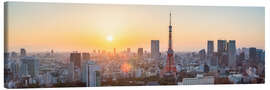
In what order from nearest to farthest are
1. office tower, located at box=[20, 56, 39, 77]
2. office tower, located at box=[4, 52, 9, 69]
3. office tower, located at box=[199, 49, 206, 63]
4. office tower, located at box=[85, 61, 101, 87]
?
office tower, located at box=[4, 52, 9, 69], office tower, located at box=[20, 56, 39, 77], office tower, located at box=[85, 61, 101, 87], office tower, located at box=[199, 49, 206, 63]

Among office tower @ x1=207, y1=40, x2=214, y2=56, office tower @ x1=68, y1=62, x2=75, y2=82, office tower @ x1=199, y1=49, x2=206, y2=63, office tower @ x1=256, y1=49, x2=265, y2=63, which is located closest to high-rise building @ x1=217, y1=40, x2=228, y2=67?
office tower @ x1=207, y1=40, x2=214, y2=56

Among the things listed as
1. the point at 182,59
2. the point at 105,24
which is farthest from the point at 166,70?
the point at 105,24

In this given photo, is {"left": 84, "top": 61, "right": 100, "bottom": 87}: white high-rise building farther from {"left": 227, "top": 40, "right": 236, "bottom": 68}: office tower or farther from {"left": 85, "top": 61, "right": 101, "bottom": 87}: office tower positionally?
{"left": 227, "top": 40, "right": 236, "bottom": 68}: office tower

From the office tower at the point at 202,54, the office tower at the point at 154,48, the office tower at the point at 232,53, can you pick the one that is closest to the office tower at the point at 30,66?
the office tower at the point at 154,48

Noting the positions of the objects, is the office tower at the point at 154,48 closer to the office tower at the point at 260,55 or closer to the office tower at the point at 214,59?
the office tower at the point at 214,59

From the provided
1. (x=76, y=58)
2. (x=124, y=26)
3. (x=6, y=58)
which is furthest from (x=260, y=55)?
(x=6, y=58)

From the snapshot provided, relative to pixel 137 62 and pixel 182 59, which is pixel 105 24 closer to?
pixel 137 62
